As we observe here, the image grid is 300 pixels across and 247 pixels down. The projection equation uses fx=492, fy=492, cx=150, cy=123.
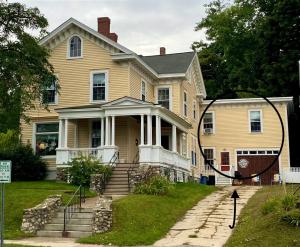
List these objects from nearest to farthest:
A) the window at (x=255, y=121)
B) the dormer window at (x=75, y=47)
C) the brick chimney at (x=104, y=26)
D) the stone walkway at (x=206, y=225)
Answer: the stone walkway at (x=206, y=225) → the dormer window at (x=75, y=47) → the brick chimney at (x=104, y=26) → the window at (x=255, y=121)

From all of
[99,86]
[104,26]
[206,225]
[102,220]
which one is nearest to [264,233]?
[206,225]

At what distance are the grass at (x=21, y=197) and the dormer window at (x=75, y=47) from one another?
8957 mm

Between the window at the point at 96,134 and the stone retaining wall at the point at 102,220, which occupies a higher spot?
the window at the point at 96,134

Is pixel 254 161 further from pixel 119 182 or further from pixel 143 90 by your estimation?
pixel 119 182

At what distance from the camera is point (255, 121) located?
3522cm

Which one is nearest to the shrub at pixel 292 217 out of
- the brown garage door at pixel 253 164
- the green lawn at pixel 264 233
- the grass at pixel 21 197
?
the green lawn at pixel 264 233

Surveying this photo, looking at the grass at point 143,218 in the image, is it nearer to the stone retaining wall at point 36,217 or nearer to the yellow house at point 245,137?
the stone retaining wall at point 36,217

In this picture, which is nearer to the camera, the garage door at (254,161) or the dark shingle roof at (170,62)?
the dark shingle roof at (170,62)

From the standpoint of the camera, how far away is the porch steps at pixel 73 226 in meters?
16.0

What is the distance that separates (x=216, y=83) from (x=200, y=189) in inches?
1072

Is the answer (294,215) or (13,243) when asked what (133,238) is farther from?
(294,215)

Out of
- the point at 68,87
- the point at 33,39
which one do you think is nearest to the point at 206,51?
the point at 68,87

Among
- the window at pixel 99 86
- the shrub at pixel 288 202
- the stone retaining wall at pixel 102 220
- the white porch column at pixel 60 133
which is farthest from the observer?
the window at pixel 99 86

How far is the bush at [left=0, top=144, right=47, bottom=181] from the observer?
87.6 ft
